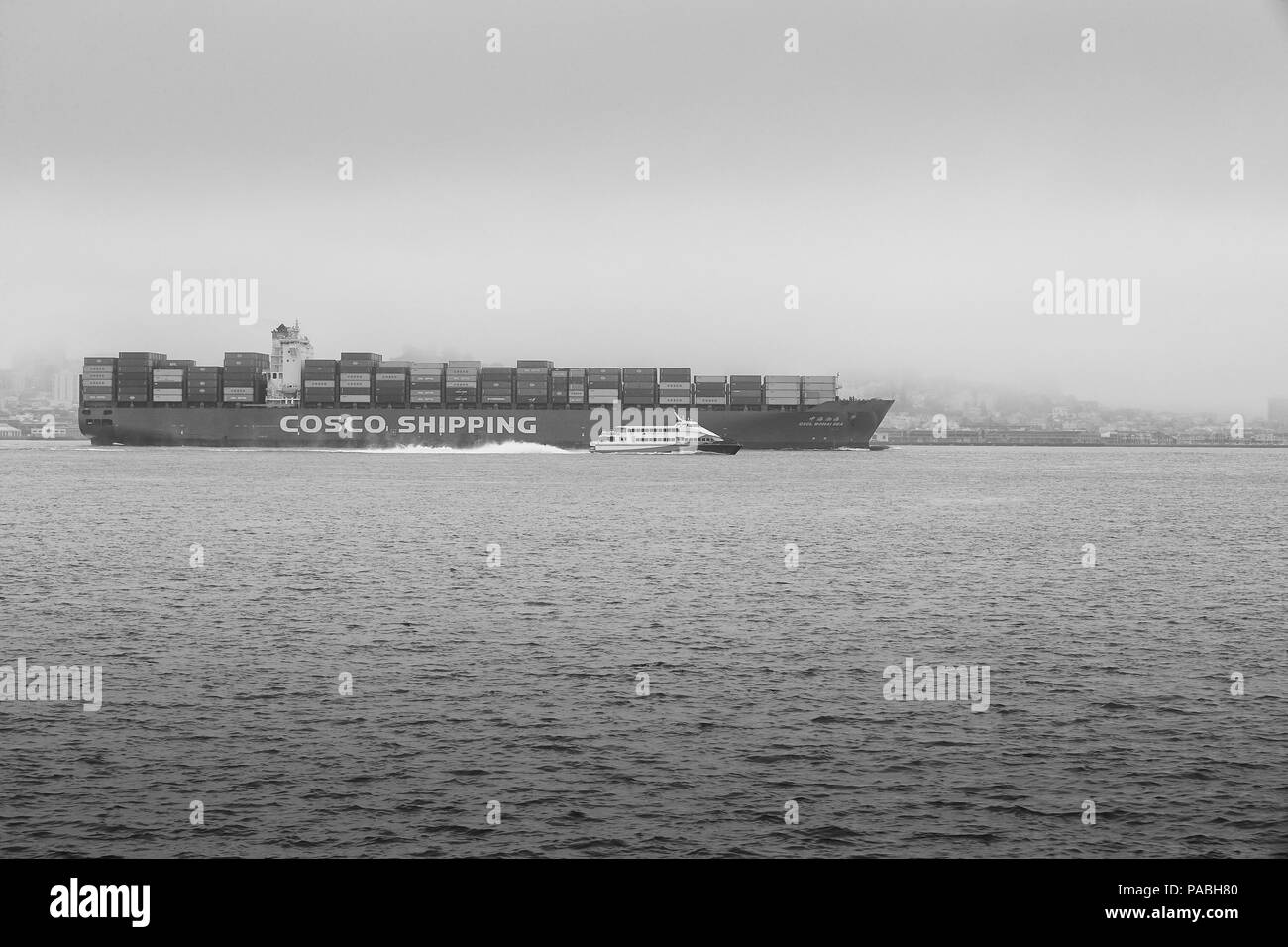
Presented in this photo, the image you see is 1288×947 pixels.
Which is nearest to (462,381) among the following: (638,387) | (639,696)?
(638,387)

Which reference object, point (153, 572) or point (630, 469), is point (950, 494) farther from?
point (153, 572)

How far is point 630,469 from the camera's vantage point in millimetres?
90688

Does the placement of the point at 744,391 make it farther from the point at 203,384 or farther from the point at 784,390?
the point at 203,384

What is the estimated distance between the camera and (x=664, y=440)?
11369 cm

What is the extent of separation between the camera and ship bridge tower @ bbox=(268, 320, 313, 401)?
11575 centimetres

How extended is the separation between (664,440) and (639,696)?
3793 inches

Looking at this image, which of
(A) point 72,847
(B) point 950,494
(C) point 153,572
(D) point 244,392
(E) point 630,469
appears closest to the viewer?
(A) point 72,847

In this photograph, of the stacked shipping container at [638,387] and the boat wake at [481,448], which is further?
the boat wake at [481,448]

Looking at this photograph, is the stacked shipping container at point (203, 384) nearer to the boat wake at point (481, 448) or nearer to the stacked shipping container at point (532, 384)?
the boat wake at point (481, 448)

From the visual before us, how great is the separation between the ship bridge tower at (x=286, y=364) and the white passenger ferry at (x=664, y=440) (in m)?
31.8

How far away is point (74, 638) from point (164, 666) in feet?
12.5

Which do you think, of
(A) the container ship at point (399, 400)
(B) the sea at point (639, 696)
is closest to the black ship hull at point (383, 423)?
(A) the container ship at point (399, 400)

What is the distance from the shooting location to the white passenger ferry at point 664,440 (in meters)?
113
